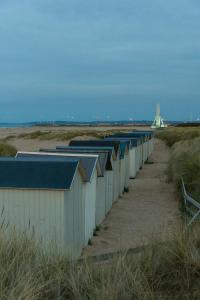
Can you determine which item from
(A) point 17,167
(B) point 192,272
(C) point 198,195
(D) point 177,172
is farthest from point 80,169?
(D) point 177,172

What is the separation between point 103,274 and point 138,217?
418 inches

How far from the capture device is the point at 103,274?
494 cm

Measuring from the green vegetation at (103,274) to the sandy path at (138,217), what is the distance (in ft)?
2.10

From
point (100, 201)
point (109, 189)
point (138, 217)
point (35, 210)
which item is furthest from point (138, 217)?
point (35, 210)

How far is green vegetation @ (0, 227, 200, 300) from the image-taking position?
459 cm

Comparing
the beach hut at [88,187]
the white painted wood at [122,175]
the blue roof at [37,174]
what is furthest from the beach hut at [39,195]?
the white painted wood at [122,175]

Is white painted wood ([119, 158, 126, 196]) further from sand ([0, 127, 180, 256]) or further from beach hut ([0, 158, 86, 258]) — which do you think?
beach hut ([0, 158, 86, 258])

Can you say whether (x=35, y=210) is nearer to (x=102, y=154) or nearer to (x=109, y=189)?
(x=102, y=154)

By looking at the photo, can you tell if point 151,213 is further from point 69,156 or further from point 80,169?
point 80,169

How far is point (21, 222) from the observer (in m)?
9.59

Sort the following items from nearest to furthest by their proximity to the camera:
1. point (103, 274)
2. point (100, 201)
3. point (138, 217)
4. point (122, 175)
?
point (103, 274) → point (100, 201) → point (138, 217) → point (122, 175)

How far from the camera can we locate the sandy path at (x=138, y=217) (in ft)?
37.0

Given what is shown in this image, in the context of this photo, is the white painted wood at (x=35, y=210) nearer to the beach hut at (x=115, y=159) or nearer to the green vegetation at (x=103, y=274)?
the green vegetation at (x=103, y=274)

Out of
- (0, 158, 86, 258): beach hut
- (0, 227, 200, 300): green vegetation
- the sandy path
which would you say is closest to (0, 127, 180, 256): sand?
the sandy path
